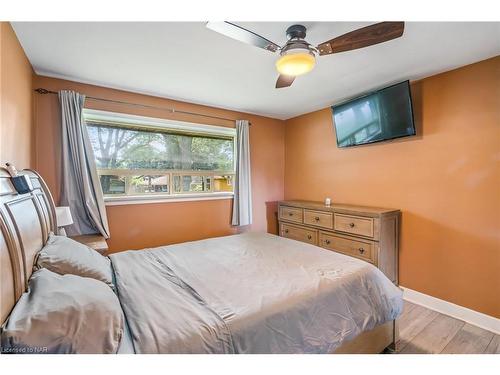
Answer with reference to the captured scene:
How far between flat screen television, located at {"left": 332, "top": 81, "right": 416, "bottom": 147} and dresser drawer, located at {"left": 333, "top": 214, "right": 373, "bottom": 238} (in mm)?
955

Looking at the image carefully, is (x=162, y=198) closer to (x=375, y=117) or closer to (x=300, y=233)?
(x=300, y=233)

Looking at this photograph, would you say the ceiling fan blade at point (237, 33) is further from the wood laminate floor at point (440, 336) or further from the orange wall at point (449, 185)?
the wood laminate floor at point (440, 336)

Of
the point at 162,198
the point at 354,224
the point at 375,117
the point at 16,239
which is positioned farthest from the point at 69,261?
the point at 375,117

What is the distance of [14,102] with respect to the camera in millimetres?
1729

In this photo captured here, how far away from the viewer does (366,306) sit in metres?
1.51

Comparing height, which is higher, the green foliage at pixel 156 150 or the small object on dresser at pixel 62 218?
the green foliage at pixel 156 150

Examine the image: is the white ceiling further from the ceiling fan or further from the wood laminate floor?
the wood laminate floor

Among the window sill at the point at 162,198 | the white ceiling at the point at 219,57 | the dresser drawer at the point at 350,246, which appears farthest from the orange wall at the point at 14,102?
the dresser drawer at the point at 350,246

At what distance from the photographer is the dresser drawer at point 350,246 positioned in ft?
8.48

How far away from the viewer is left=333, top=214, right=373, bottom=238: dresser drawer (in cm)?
260

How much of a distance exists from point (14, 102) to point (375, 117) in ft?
10.9

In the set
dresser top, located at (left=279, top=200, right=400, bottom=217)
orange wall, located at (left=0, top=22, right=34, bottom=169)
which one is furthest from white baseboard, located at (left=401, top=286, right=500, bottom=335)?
orange wall, located at (left=0, top=22, right=34, bottom=169)

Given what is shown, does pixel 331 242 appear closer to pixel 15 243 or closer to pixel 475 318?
pixel 475 318

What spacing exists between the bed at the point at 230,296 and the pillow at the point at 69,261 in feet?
0.23
